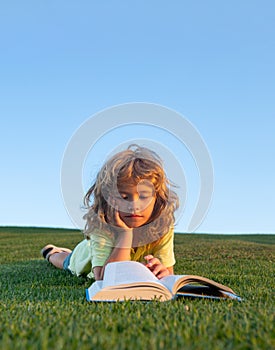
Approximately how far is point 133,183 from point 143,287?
4.04ft

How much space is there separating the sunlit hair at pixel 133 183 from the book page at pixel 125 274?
2.92 feet

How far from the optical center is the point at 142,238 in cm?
403

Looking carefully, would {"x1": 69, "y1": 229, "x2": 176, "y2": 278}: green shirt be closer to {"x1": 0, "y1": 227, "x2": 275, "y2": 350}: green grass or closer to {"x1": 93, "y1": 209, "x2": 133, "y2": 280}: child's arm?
{"x1": 93, "y1": 209, "x2": 133, "y2": 280}: child's arm

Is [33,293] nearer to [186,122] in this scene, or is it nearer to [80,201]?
[80,201]

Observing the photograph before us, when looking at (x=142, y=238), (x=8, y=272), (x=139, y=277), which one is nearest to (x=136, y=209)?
(x=142, y=238)

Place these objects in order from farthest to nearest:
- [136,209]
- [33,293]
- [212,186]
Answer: [212,186]
[136,209]
[33,293]

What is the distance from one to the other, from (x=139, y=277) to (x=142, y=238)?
1.33 m

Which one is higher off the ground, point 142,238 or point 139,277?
point 142,238

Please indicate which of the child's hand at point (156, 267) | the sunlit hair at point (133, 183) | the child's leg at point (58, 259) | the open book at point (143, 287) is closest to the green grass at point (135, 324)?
the open book at point (143, 287)

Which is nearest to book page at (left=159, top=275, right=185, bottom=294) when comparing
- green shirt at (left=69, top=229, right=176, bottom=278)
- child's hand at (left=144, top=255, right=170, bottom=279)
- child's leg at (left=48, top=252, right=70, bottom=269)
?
child's hand at (left=144, top=255, right=170, bottom=279)

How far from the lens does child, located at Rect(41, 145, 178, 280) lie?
3.66 metres

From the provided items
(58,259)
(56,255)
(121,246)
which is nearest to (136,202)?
(121,246)

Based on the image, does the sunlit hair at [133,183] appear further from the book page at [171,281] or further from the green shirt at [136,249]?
the book page at [171,281]

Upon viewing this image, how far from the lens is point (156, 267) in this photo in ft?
11.3
